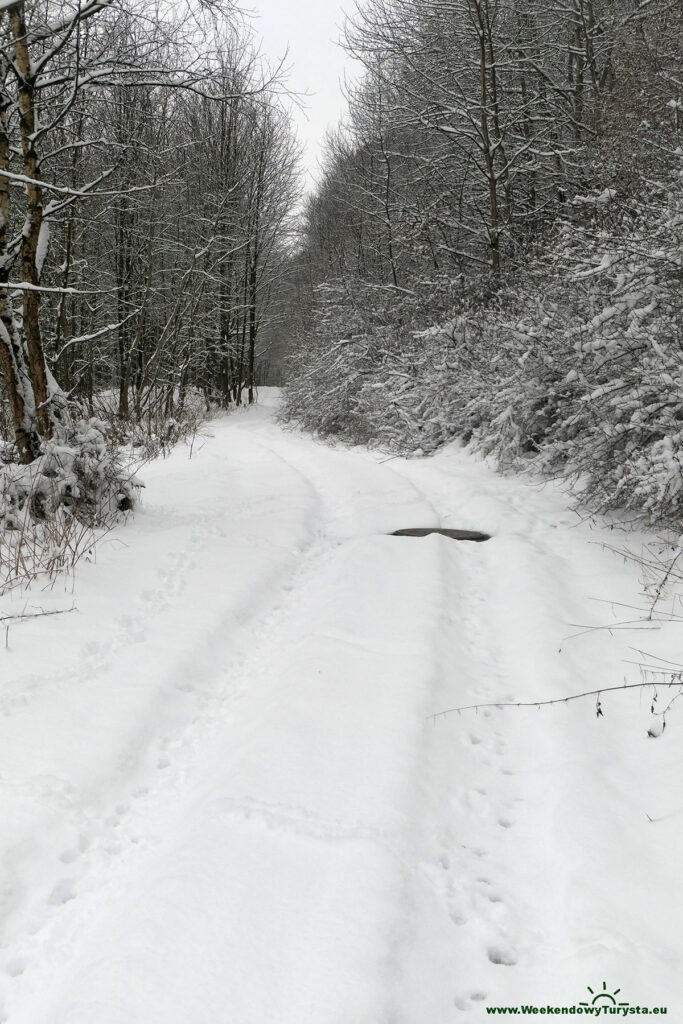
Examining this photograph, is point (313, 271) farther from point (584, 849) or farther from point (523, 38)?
point (584, 849)

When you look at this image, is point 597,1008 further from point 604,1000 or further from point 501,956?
point 501,956

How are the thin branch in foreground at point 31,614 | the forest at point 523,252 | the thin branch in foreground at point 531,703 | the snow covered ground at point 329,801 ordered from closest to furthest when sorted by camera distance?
the snow covered ground at point 329,801, the thin branch in foreground at point 531,703, the thin branch in foreground at point 31,614, the forest at point 523,252

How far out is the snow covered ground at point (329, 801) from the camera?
6.54 ft

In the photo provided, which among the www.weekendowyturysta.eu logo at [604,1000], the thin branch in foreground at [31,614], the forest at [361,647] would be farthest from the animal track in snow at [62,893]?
the thin branch in foreground at [31,614]

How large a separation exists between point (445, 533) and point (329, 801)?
14.0 feet

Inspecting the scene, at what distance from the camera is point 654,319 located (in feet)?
19.5

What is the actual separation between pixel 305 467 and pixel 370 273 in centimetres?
1068

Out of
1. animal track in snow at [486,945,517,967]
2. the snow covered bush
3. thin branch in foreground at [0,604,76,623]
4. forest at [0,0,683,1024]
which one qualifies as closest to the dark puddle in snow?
forest at [0,0,683,1024]

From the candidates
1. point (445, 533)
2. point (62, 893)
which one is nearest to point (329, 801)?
Result: point (62, 893)

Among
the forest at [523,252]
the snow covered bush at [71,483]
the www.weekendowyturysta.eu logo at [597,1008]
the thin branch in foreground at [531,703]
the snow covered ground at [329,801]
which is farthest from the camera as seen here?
the forest at [523,252]

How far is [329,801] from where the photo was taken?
2.74 metres

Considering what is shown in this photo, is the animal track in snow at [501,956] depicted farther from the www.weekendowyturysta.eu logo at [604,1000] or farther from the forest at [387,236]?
the forest at [387,236]

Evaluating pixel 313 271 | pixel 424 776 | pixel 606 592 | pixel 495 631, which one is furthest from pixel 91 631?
pixel 313 271

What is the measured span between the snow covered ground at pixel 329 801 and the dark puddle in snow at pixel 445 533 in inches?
42.2
